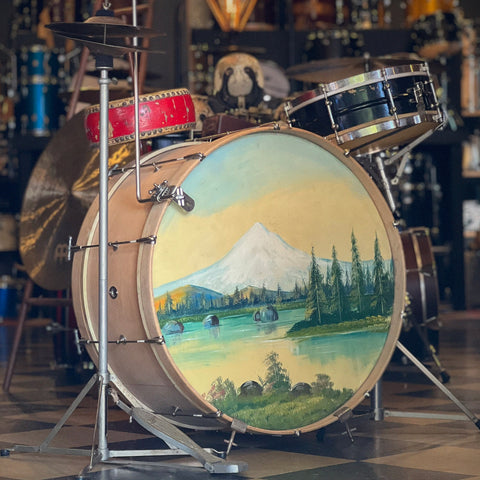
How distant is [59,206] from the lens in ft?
16.5

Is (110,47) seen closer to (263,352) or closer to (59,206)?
(263,352)

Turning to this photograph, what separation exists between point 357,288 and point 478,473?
93cm

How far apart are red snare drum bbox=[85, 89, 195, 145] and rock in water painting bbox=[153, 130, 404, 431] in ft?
1.05

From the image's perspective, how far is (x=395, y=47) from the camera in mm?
10102

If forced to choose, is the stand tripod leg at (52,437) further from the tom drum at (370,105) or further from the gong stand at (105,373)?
the tom drum at (370,105)

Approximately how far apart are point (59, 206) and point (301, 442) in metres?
1.91

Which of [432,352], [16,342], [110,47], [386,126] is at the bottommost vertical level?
[432,352]

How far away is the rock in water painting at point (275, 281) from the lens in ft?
11.2

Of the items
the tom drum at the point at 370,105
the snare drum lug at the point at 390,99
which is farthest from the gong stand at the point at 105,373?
the snare drum lug at the point at 390,99

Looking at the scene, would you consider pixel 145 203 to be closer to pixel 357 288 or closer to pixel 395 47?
pixel 357 288

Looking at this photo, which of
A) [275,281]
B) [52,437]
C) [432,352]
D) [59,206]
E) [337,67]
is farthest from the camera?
[337,67]

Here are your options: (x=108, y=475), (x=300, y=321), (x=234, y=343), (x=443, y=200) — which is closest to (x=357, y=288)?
(x=300, y=321)

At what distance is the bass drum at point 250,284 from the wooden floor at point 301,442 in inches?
6.7

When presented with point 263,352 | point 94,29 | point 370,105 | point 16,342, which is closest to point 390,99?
point 370,105
